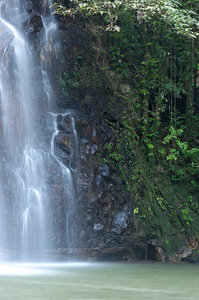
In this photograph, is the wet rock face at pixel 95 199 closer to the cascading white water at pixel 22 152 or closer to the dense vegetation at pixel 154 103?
the dense vegetation at pixel 154 103

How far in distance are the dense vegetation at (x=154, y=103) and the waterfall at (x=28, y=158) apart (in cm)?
157

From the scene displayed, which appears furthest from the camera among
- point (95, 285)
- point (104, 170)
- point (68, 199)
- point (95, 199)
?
point (104, 170)

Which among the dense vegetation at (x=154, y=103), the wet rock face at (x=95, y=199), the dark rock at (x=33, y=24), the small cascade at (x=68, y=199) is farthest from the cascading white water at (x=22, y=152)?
the dense vegetation at (x=154, y=103)

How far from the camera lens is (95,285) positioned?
5.59 m

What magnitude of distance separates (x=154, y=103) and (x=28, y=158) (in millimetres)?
6144

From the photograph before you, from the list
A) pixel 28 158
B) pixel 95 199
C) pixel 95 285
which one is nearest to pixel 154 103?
pixel 95 199

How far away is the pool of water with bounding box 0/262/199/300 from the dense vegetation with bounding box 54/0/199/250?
148 inches

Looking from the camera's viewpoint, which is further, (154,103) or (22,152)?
(154,103)

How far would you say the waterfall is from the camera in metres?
9.11

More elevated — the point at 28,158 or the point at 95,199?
the point at 28,158

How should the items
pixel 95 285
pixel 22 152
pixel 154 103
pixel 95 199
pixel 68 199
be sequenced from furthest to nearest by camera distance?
pixel 154 103, pixel 95 199, pixel 22 152, pixel 68 199, pixel 95 285

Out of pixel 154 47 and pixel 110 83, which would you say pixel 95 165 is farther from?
pixel 154 47

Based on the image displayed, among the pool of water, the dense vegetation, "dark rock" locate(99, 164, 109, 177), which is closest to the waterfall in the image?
"dark rock" locate(99, 164, 109, 177)

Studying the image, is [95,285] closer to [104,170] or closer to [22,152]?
[104,170]
